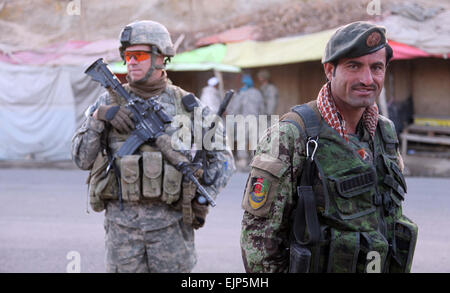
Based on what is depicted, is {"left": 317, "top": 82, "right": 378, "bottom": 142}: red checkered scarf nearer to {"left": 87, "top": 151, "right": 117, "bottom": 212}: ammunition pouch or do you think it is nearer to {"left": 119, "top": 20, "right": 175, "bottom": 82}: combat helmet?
{"left": 119, "top": 20, "right": 175, "bottom": 82}: combat helmet

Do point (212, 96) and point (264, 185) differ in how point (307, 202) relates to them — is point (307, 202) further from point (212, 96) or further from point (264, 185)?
point (212, 96)

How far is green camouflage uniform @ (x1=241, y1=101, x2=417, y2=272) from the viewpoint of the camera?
1719 millimetres

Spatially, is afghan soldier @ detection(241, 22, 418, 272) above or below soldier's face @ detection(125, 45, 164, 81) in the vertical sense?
below

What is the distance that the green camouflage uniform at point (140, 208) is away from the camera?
2746 millimetres

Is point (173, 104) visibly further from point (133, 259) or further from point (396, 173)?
point (396, 173)

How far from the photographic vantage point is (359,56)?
5.76 ft

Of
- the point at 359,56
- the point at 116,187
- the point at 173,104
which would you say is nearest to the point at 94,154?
the point at 116,187

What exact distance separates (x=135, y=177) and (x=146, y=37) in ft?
2.54

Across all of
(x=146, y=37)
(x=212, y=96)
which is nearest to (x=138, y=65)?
(x=146, y=37)

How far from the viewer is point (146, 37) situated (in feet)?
9.34

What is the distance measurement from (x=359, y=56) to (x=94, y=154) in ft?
5.34

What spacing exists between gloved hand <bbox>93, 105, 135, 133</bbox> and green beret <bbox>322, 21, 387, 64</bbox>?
133 cm

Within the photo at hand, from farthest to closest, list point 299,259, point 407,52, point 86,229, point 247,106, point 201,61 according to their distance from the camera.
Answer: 1. point 201,61
2. point 247,106
3. point 407,52
4. point 86,229
5. point 299,259

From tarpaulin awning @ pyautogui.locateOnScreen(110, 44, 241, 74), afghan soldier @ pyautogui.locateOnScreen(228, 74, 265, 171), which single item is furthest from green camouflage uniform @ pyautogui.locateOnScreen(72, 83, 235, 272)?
tarpaulin awning @ pyautogui.locateOnScreen(110, 44, 241, 74)
